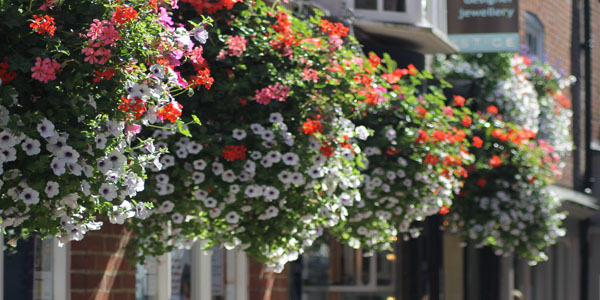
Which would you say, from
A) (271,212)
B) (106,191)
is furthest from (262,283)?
(106,191)

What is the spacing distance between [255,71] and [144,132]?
2.53ft

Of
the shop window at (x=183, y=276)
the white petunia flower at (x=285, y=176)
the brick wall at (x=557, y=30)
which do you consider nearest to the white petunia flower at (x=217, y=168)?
the white petunia flower at (x=285, y=176)

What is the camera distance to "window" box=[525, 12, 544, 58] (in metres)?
18.0

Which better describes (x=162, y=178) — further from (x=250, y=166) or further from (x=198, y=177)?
(x=250, y=166)

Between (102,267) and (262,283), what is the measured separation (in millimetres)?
2710

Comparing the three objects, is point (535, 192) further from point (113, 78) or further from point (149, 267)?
point (113, 78)

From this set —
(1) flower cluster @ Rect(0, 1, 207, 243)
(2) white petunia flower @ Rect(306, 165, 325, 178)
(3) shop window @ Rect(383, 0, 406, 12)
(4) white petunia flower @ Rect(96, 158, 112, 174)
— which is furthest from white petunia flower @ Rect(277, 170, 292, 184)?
(3) shop window @ Rect(383, 0, 406, 12)

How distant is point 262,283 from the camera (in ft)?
33.4

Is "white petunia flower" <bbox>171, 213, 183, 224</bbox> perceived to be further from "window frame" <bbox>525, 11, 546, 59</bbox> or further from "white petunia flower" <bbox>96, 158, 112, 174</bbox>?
"window frame" <bbox>525, 11, 546, 59</bbox>

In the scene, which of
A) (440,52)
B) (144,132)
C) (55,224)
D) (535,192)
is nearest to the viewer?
(55,224)

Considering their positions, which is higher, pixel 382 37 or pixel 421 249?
pixel 382 37

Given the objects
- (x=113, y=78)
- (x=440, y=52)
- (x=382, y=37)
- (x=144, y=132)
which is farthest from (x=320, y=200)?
(x=440, y=52)

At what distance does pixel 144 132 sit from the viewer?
6.70 m

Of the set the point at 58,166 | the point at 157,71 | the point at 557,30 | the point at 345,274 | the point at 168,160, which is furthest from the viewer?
the point at 557,30
